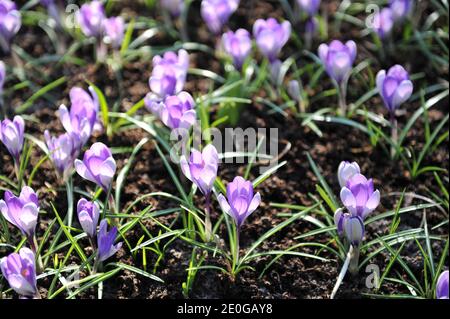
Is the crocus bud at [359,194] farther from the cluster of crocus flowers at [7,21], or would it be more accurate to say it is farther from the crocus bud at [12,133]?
the cluster of crocus flowers at [7,21]

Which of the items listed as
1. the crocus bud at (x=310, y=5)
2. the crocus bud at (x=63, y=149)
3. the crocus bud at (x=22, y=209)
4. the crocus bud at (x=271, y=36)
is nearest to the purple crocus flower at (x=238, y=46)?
the crocus bud at (x=271, y=36)

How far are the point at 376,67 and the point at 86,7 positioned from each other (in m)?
1.39

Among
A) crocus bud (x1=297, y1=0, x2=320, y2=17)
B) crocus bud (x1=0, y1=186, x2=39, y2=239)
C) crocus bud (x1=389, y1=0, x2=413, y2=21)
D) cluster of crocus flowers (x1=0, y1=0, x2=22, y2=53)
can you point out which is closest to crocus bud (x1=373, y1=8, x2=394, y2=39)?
crocus bud (x1=389, y1=0, x2=413, y2=21)

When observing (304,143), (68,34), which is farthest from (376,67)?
(68,34)

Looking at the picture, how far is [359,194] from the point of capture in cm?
246

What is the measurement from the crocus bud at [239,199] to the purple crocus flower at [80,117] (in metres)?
0.65

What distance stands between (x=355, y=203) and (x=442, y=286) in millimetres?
379

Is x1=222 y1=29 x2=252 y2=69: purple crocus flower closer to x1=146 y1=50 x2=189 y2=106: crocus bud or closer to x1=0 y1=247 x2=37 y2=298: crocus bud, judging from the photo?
x1=146 y1=50 x2=189 y2=106: crocus bud

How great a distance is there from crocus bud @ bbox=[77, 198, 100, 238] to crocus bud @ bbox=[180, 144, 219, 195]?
0.33 m

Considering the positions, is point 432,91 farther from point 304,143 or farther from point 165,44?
point 165,44

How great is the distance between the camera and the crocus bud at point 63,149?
275 centimetres

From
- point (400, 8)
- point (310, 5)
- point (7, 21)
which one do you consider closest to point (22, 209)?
point (7, 21)

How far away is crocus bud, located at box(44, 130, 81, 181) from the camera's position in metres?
2.75

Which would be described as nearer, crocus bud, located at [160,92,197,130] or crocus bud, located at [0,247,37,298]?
crocus bud, located at [0,247,37,298]
